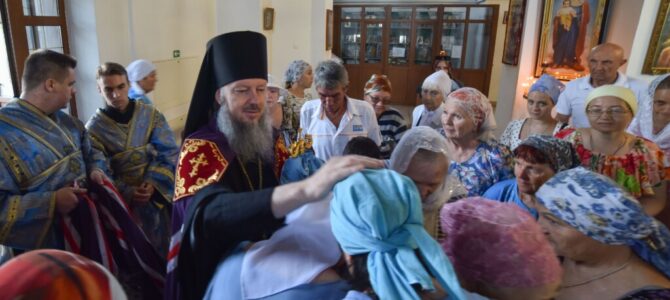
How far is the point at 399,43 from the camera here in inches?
481

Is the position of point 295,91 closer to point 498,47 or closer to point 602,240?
point 602,240

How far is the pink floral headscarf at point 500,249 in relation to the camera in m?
1.05

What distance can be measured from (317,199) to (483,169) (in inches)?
61.1

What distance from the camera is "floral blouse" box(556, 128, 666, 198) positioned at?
7.75 ft

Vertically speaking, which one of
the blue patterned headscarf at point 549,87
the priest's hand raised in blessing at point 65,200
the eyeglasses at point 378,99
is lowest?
the priest's hand raised in blessing at point 65,200

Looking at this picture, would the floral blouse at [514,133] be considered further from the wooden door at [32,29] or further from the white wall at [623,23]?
the wooden door at [32,29]

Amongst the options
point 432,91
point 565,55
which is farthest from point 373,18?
point 432,91

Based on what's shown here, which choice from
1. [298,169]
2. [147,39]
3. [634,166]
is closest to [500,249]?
[298,169]

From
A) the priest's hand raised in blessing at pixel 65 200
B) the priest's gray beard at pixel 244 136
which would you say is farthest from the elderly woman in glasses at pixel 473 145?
the priest's hand raised in blessing at pixel 65 200

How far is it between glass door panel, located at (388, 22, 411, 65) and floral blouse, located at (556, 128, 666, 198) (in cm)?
1013

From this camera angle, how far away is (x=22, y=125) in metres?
2.08

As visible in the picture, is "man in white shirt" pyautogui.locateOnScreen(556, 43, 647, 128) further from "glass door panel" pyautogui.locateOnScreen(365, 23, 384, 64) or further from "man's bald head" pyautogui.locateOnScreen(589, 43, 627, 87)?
"glass door panel" pyautogui.locateOnScreen(365, 23, 384, 64)

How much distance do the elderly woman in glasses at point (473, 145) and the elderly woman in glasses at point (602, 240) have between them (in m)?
1.00

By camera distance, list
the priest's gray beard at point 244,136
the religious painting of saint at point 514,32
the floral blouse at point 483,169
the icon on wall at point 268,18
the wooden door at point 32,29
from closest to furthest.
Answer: the priest's gray beard at point 244,136
the floral blouse at point 483,169
the wooden door at point 32,29
the religious painting of saint at point 514,32
the icon on wall at point 268,18
